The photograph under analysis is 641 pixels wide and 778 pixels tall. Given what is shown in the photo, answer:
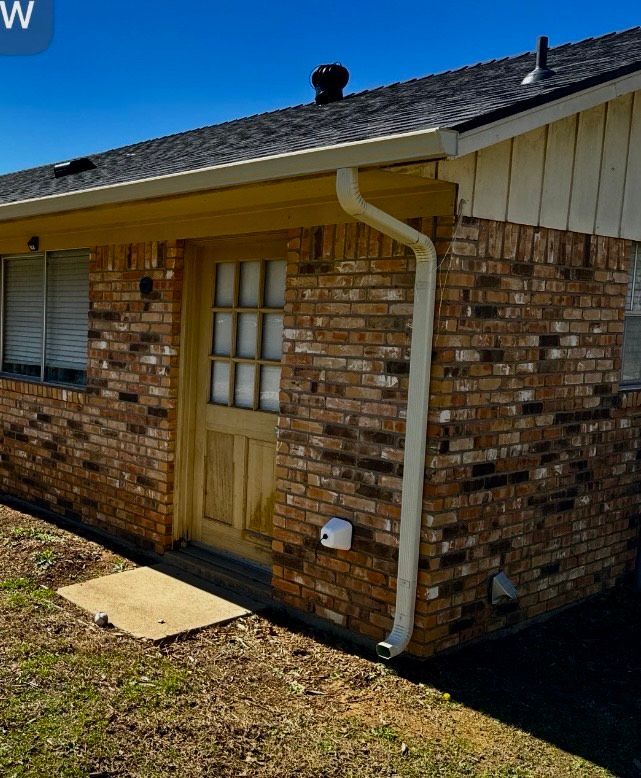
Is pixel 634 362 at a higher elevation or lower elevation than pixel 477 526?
higher

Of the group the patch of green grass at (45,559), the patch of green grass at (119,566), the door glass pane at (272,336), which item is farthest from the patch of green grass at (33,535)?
the door glass pane at (272,336)

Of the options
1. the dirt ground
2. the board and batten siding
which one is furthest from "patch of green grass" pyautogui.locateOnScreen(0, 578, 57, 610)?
the board and batten siding

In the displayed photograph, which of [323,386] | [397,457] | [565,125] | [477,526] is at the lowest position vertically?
[477,526]

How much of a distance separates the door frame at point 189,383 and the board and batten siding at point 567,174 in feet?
7.34

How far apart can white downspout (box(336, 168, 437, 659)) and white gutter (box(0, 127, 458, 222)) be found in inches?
14.7

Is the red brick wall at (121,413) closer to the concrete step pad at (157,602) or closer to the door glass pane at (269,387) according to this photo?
the concrete step pad at (157,602)

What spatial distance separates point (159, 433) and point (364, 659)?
2473 mm

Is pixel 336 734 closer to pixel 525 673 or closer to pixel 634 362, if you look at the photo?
pixel 525 673

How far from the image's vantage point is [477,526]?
4.65 metres

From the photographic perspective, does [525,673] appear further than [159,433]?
No

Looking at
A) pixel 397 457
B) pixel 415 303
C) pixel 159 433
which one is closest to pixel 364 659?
pixel 397 457

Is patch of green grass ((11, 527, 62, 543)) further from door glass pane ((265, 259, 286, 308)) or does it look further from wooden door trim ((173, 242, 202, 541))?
door glass pane ((265, 259, 286, 308))

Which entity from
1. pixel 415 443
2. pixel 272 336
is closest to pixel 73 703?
pixel 415 443

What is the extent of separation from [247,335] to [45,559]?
2156 millimetres
